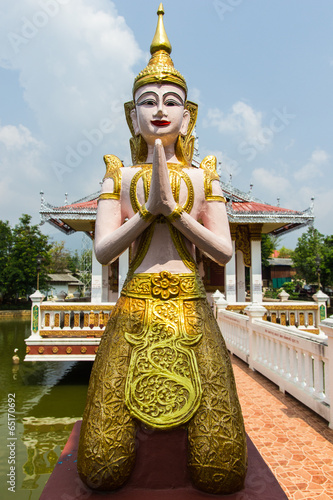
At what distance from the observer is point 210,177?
2.28 meters

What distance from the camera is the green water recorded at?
3.99 meters

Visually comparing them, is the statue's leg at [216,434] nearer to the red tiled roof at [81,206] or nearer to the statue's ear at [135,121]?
the statue's ear at [135,121]

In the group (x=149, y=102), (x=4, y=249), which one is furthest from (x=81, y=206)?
(x=4, y=249)

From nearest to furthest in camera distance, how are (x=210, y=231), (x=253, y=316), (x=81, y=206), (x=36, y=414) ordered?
1. (x=210, y=231)
2. (x=36, y=414)
3. (x=253, y=316)
4. (x=81, y=206)

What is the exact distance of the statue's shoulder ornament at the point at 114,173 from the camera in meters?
2.21

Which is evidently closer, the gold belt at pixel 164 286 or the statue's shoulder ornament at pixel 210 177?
the gold belt at pixel 164 286

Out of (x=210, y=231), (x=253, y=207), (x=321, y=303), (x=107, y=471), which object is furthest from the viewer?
(x=253, y=207)

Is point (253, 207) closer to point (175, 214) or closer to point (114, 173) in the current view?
point (114, 173)

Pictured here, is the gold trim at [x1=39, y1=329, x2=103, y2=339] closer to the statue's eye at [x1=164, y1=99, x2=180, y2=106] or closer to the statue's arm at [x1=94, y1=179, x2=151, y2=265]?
the statue's arm at [x1=94, y1=179, x2=151, y2=265]

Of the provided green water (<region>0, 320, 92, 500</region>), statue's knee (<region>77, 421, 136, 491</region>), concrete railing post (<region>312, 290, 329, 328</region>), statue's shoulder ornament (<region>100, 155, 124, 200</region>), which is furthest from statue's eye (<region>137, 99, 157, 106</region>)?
concrete railing post (<region>312, 290, 329, 328</region>)

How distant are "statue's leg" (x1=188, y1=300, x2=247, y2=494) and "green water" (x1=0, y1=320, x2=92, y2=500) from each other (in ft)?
9.33

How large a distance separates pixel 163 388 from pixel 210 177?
4.45 feet

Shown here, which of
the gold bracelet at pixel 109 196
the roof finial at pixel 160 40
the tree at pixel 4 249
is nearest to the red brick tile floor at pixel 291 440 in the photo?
the gold bracelet at pixel 109 196

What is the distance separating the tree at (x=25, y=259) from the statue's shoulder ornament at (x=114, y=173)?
20.5 m
